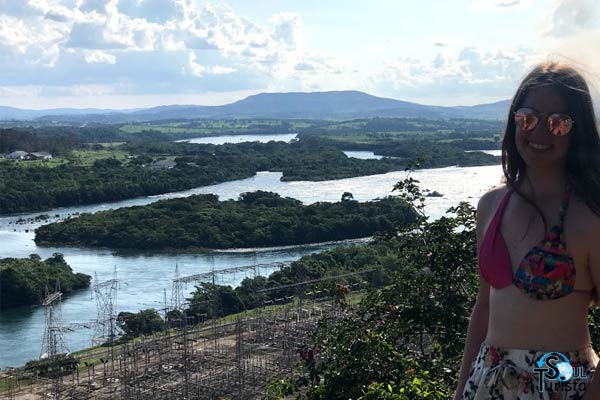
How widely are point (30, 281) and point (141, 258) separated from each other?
5034 mm

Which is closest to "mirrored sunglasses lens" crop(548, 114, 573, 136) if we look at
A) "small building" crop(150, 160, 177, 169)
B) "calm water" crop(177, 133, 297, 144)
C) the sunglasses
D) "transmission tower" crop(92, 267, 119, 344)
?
the sunglasses

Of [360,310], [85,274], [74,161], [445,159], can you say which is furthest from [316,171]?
[360,310]

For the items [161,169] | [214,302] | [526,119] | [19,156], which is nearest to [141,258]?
[214,302]

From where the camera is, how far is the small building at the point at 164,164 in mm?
41375

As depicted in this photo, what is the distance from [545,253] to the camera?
3.44ft

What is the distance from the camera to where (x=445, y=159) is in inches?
1757

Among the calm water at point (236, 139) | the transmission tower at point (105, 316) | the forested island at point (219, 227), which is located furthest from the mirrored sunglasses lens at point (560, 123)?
the calm water at point (236, 139)

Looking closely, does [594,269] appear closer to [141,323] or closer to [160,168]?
[141,323]

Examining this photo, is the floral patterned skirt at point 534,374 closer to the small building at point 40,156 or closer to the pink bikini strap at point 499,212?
the pink bikini strap at point 499,212

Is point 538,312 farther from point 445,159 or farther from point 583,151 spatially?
point 445,159

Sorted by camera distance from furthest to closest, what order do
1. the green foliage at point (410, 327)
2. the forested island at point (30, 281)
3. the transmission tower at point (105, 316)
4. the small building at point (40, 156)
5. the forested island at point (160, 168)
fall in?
1. the small building at point (40, 156)
2. the forested island at point (160, 168)
3. the forested island at point (30, 281)
4. the transmission tower at point (105, 316)
5. the green foliage at point (410, 327)

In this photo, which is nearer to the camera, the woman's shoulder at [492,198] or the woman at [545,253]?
the woman at [545,253]

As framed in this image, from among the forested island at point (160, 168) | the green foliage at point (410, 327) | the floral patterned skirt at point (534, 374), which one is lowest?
the forested island at point (160, 168)

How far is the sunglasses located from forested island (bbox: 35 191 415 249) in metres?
21.7
